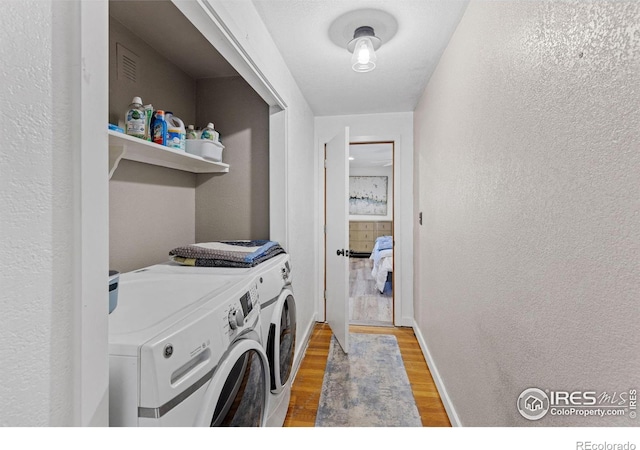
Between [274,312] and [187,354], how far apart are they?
0.70 m

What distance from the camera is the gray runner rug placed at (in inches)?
70.5

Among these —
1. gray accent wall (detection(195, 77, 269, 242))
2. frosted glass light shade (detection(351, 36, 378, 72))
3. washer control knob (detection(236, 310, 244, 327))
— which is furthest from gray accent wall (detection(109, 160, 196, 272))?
frosted glass light shade (detection(351, 36, 378, 72))

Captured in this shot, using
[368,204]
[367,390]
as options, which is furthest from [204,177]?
[368,204]

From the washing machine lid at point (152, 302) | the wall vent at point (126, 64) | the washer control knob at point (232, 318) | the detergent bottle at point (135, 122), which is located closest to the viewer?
the washing machine lid at point (152, 302)

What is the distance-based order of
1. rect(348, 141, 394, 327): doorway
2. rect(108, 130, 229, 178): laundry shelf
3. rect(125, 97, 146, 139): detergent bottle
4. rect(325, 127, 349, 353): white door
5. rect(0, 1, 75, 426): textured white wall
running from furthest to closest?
1. rect(348, 141, 394, 327): doorway
2. rect(325, 127, 349, 353): white door
3. rect(125, 97, 146, 139): detergent bottle
4. rect(108, 130, 229, 178): laundry shelf
5. rect(0, 1, 75, 426): textured white wall

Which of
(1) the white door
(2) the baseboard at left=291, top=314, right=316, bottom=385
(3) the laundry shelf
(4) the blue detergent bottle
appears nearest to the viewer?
(3) the laundry shelf

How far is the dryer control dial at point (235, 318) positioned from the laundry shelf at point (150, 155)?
64 centimetres

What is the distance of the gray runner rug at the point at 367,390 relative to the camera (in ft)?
5.88

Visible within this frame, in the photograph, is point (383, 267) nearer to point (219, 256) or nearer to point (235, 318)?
point (219, 256)

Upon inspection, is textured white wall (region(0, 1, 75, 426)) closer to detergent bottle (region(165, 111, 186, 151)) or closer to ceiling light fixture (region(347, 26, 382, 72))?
detergent bottle (region(165, 111, 186, 151))

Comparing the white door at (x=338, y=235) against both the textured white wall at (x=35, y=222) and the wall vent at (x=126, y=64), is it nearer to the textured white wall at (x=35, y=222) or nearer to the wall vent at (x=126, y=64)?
the wall vent at (x=126, y=64)

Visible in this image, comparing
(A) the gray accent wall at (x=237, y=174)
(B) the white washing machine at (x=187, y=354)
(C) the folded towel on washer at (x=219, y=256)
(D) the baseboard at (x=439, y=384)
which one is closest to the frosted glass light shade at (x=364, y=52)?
(A) the gray accent wall at (x=237, y=174)

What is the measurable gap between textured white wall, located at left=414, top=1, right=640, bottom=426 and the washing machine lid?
3.14 ft

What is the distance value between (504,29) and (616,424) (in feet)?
3.87
